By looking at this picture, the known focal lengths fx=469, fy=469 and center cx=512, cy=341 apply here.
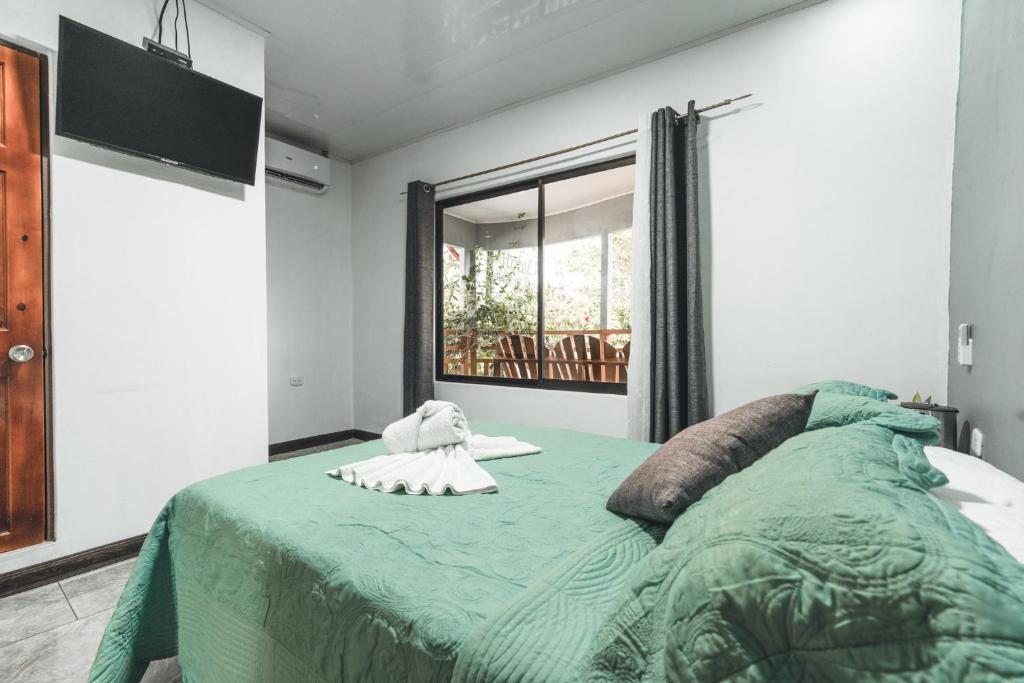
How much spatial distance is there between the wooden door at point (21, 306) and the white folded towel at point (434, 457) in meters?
1.74

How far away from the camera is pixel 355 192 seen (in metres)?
4.98

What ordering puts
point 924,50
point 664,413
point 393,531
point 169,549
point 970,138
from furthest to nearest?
point 664,413 < point 924,50 < point 970,138 < point 169,549 < point 393,531

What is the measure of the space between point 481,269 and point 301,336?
1.88 metres

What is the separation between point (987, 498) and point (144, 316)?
3.31 metres

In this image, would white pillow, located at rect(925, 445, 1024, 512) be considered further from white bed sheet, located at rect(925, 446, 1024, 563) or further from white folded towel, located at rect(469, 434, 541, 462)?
white folded towel, located at rect(469, 434, 541, 462)

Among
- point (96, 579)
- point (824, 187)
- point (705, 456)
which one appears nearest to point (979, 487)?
point (705, 456)

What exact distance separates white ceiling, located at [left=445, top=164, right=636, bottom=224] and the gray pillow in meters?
3.92

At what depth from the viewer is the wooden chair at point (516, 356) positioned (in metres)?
4.74

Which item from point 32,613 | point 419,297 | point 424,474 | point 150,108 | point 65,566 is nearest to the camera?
point 424,474

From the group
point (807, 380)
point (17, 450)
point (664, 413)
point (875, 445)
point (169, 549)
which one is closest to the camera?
point (875, 445)

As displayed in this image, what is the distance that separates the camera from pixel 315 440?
4.61 meters

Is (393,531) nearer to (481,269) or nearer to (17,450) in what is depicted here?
(17,450)

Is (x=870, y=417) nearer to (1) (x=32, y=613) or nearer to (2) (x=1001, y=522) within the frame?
(2) (x=1001, y=522)

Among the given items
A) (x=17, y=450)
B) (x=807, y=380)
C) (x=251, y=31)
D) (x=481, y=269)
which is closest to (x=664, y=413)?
(x=807, y=380)
